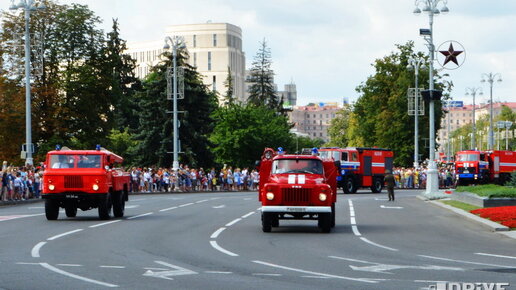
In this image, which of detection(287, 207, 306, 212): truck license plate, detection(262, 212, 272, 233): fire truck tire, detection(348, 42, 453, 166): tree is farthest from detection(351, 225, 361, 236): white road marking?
detection(348, 42, 453, 166): tree

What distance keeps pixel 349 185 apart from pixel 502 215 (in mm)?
36656

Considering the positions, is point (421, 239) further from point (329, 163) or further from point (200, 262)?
point (200, 262)

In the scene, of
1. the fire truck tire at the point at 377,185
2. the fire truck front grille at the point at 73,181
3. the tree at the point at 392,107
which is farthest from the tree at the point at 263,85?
the fire truck front grille at the point at 73,181

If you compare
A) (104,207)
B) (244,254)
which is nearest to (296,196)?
(244,254)

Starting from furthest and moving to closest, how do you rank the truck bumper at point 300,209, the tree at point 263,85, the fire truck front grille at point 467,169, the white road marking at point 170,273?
1. the tree at point 263,85
2. the fire truck front grille at point 467,169
3. the truck bumper at point 300,209
4. the white road marking at point 170,273

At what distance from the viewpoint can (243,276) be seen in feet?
46.3

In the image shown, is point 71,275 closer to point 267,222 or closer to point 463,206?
point 267,222

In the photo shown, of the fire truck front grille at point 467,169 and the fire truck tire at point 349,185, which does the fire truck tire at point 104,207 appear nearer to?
the fire truck tire at point 349,185

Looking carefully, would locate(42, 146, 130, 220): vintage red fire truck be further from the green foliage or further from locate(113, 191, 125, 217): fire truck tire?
the green foliage

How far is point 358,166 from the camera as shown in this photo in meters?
63.6

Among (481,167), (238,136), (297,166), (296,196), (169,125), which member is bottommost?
(296,196)

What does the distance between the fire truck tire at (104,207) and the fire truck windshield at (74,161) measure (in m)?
1.06

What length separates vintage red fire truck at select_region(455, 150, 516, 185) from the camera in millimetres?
78750

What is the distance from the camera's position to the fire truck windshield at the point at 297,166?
82.6ft
